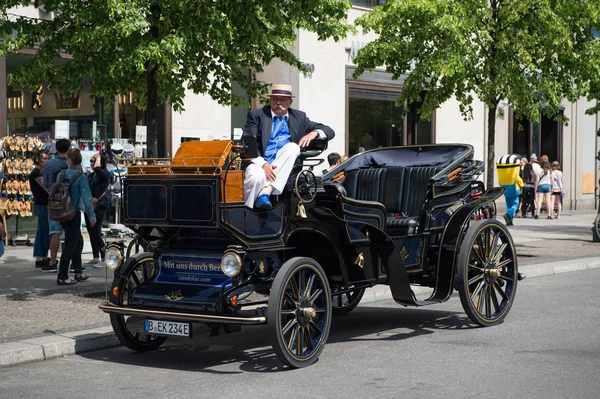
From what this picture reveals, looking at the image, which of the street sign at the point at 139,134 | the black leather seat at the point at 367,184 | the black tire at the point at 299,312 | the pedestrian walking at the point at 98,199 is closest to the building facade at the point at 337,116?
the street sign at the point at 139,134

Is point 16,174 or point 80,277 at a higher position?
point 16,174

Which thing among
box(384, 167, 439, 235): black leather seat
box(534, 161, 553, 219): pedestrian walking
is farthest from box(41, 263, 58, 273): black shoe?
box(534, 161, 553, 219): pedestrian walking

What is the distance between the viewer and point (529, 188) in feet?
85.9

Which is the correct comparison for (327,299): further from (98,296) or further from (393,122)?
(393,122)

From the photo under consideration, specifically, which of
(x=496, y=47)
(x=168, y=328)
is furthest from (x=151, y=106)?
(x=496, y=47)

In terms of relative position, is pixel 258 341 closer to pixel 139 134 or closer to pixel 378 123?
pixel 139 134

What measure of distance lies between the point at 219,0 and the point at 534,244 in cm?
1004

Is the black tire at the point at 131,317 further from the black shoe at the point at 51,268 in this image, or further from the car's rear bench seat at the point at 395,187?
the black shoe at the point at 51,268

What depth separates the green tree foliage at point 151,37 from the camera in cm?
948

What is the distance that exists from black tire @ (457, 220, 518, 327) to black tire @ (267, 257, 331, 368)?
1.73 m

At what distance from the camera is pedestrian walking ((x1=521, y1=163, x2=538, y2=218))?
2621 cm

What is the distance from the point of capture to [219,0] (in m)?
10.0

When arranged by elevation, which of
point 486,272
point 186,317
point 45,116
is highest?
point 45,116

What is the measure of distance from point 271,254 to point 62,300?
12.8 feet
